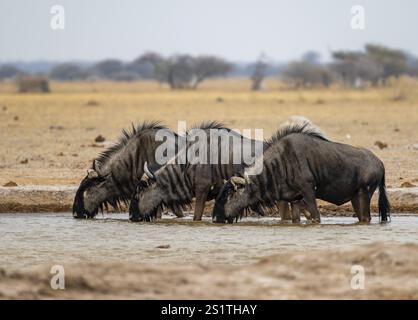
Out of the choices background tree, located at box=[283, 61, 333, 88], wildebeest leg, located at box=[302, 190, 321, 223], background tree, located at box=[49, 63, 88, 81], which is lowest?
background tree, located at box=[49, 63, 88, 81]

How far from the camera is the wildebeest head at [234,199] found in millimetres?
11352

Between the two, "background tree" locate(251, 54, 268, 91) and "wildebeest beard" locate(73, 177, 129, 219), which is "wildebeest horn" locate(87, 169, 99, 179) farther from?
"background tree" locate(251, 54, 268, 91)

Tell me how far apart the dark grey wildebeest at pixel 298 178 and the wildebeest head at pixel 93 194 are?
4.73 feet

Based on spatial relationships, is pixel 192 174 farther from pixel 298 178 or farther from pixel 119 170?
pixel 298 178

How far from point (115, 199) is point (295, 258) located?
4994 millimetres

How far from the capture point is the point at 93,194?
12.2 m

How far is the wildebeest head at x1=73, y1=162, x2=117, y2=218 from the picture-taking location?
12.1 metres

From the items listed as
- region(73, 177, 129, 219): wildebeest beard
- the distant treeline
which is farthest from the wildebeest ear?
the distant treeline

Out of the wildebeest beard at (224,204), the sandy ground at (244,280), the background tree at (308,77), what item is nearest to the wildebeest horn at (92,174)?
the wildebeest beard at (224,204)

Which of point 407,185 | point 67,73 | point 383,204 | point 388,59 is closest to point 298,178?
point 383,204

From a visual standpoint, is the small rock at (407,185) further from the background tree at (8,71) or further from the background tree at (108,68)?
the background tree at (108,68)

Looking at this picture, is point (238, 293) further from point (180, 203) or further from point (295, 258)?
point (180, 203)

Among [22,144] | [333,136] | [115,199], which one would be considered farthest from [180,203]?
[333,136]

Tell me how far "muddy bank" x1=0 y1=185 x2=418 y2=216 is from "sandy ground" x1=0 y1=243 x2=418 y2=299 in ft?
15.7
